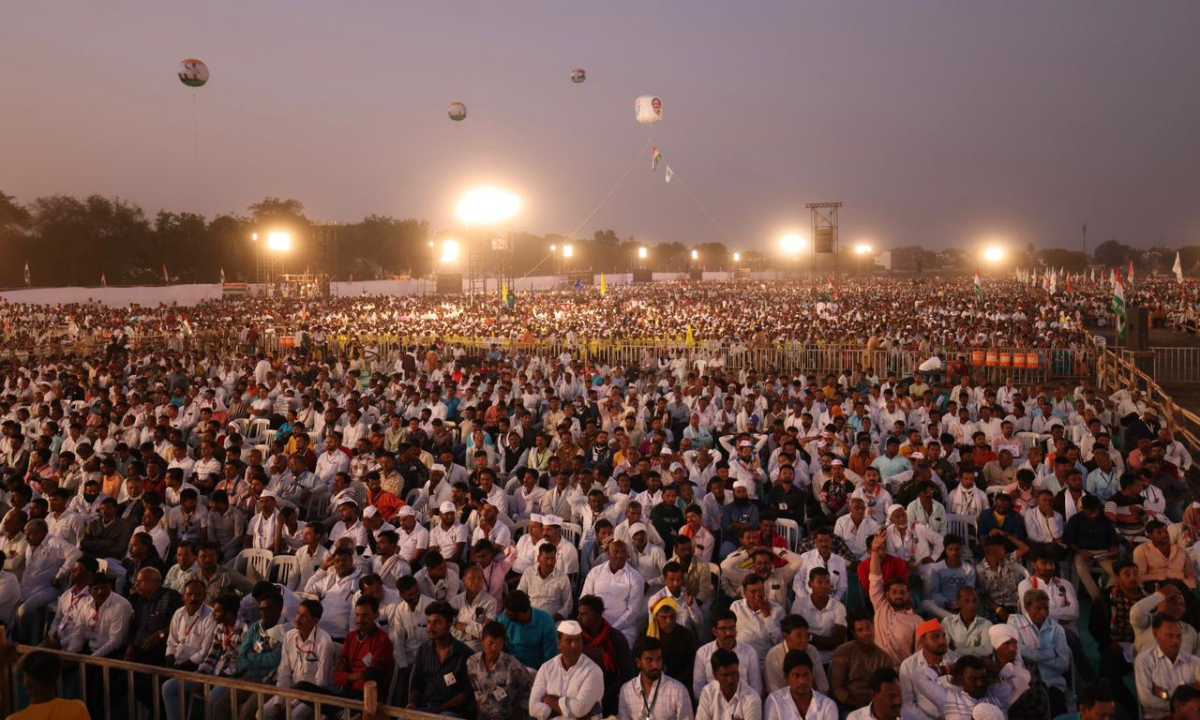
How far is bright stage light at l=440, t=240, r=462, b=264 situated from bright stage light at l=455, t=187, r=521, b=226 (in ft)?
61.1

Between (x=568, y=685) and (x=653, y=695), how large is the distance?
18.8 inches

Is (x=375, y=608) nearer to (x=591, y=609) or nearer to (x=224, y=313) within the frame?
(x=591, y=609)

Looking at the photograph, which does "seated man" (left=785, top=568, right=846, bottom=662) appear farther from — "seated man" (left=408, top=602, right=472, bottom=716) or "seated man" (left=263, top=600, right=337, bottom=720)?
"seated man" (left=263, top=600, right=337, bottom=720)

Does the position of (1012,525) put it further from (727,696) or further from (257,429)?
(257,429)

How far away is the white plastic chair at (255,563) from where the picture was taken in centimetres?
693

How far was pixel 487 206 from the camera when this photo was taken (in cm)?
4388

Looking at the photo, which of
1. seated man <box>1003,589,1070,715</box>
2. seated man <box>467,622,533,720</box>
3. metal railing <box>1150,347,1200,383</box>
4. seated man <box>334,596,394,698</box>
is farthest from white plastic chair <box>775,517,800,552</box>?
metal railing <box>1150,347,1200,383</box>

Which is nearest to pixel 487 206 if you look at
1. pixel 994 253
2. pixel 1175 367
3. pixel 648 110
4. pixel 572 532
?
pixel 648 110

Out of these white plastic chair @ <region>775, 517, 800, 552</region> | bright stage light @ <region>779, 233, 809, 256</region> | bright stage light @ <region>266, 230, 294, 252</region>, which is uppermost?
bright stage light @ <region>779, 233, 809, 256</region>

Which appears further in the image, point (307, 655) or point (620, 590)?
point (620, 590)

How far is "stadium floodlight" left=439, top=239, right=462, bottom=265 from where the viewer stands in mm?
62500

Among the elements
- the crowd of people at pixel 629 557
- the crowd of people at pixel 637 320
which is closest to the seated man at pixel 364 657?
the crowd of people at pixel 629 557

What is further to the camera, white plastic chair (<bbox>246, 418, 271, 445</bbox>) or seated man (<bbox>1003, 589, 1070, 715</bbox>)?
white plastic chair (<bbox>246, 418, 271, 445</bbox>)

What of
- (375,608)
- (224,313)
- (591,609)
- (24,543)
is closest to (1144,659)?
(591,609)
